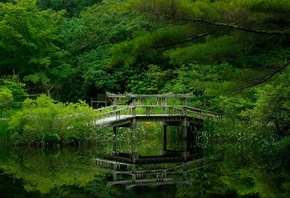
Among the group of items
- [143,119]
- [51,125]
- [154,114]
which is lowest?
[51,125]

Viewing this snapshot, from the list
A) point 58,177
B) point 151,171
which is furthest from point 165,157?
point 58,177

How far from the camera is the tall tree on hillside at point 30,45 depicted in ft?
88.5

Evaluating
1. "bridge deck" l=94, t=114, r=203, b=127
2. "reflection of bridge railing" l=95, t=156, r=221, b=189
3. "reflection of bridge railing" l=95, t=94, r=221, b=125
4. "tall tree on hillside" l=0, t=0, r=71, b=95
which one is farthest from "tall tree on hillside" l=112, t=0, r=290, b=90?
"tall tree on hillside" l=0, t=0, r=71, b=95

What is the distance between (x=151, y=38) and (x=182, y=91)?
520 inches

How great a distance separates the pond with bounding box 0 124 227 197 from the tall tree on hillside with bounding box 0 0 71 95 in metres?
7.79

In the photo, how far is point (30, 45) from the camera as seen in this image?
26875mm

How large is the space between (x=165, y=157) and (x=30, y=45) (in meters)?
10.7

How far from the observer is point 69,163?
645 inches

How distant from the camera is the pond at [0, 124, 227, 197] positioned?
12570 mm

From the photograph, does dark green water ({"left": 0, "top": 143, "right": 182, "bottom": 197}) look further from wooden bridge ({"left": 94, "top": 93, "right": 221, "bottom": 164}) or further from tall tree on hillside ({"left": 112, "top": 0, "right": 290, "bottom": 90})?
tall tree on hillside ({"left": 112, "top": 0, "right": 290, "bottom": 90})

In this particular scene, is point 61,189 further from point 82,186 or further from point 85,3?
point 85,3

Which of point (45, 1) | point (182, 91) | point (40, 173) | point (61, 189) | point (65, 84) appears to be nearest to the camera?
point (61, 189)

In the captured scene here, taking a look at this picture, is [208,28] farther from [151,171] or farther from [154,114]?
[154,114]

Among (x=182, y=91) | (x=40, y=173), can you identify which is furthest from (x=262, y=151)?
(x=40, y=173)
